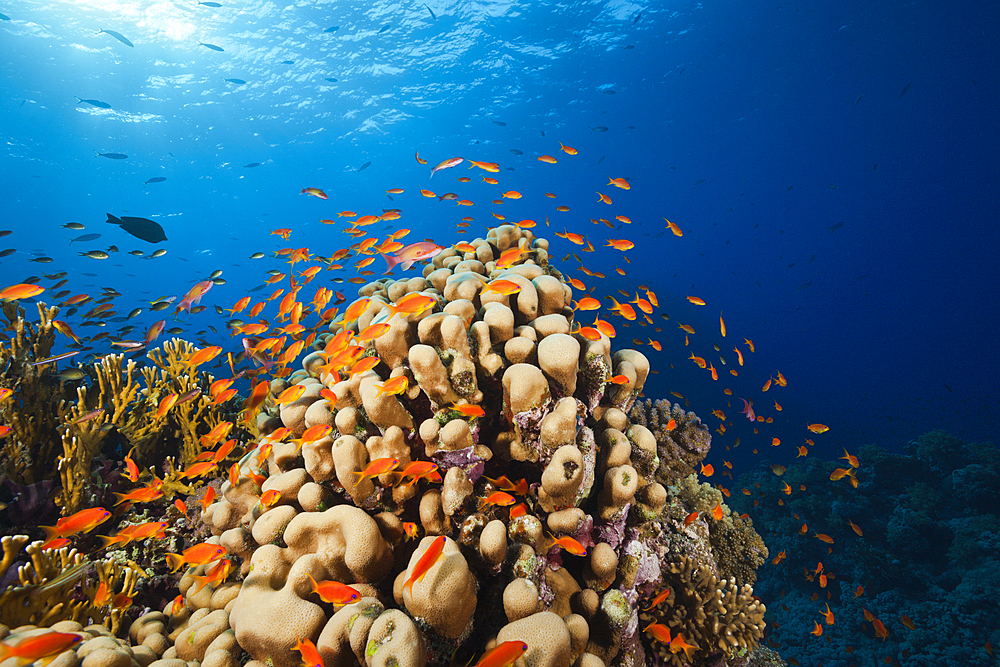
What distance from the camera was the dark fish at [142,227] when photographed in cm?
432

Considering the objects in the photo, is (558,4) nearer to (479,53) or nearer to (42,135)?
(479,53)

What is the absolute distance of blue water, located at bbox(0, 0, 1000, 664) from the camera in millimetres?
22812

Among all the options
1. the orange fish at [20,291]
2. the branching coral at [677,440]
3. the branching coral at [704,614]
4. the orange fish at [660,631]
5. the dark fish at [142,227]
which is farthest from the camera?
→ the dark fish at [142,227]

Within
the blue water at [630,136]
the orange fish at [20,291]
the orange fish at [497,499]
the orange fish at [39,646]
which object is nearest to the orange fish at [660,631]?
the orange fish at [497,499]

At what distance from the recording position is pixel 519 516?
8.44 feet

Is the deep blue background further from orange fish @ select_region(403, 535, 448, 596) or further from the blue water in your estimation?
orange fish @ select_region(403, 535, 448, 596)

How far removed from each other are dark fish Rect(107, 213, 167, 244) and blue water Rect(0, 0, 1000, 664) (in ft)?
13.6

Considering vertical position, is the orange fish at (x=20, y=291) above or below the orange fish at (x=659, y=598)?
above

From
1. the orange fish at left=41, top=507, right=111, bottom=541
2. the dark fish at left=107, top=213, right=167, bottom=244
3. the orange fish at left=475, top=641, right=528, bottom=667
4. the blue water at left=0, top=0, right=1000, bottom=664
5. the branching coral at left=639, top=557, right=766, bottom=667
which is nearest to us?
the orange fish at left=475, top=641, right=528, bottom=667

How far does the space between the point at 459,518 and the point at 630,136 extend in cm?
4519

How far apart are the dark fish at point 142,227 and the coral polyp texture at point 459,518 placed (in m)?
3.02

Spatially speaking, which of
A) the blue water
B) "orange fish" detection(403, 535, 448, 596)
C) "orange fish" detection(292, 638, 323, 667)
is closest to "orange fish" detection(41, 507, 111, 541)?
"orange fish" detection(292, 638, 323, 667)

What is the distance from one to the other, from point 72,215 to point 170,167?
28.4 m

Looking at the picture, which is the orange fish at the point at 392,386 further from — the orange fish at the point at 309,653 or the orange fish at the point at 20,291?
the orange fish at the point at 20,291
